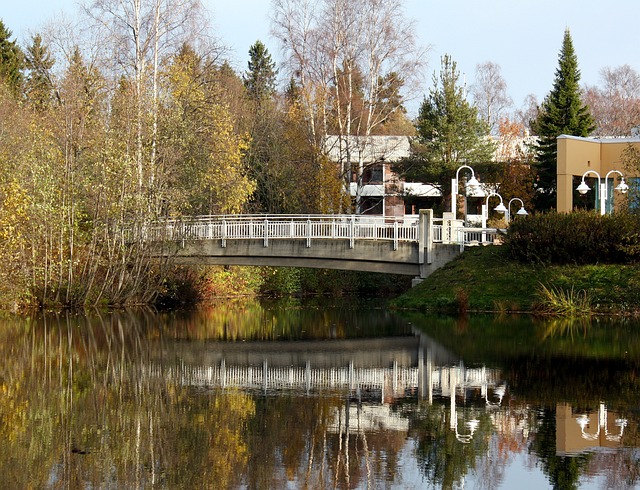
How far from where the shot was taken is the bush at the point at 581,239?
3638 centimetres

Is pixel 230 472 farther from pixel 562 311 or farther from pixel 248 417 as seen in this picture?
pixel 562 311

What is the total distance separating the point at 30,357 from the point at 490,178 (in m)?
46.0

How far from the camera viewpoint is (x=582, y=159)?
1954 inches

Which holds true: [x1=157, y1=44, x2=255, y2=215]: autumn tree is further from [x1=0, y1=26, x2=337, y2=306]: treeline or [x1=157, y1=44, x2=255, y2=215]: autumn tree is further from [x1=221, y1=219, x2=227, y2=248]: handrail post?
[x1=221, y1=219, x2=227, y2=248]: handrail post

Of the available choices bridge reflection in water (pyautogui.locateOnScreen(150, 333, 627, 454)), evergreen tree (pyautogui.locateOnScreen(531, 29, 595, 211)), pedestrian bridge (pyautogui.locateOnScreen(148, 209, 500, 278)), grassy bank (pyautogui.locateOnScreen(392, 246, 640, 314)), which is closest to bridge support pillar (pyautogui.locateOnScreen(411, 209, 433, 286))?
pedestrian bridge (pyautogui.locateOnScreen(148, 209, 500, 278))

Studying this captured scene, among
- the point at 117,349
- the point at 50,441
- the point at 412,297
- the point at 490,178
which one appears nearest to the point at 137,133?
the point at 412,297

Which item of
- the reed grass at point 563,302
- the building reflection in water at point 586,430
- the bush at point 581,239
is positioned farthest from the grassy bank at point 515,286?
the building reflection in water at point 586,430

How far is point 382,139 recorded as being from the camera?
56.4m

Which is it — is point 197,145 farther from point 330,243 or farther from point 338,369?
point 338,369

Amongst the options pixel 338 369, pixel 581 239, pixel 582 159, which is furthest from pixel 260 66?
pixel 338 369

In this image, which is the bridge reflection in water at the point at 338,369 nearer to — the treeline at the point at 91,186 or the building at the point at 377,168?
the treeline at the point at 91,186

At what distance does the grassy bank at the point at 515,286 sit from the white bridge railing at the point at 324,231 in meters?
1.60

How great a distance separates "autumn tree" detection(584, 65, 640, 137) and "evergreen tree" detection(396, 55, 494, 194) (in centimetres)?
2230

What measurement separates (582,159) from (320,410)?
3729 centimetres
